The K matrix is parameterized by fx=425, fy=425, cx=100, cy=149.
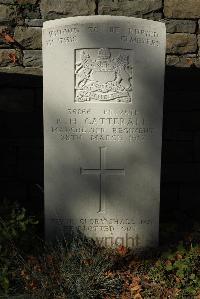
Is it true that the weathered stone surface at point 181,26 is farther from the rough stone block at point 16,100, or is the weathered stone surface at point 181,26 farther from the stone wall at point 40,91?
the rough stone block at point 16,100

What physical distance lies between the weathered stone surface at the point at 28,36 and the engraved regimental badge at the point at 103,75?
1.02 metres

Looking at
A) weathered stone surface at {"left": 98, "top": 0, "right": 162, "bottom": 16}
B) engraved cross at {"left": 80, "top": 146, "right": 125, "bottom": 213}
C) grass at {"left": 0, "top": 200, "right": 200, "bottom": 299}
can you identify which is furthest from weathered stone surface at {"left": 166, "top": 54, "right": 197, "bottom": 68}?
grass at {"left": 0, "top": 200, "right": 200, "bottom": 299}

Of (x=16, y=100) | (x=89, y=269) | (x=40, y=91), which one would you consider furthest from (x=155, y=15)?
(x=89, y=269)

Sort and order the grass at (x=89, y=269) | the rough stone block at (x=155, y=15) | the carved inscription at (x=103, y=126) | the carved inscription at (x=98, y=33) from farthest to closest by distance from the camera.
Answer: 1. the rough stone block at (x=155, y=15)
2. the carved inscription at (x=103, y=126)
3. the carved inscription at (x=98, y=33)
4. the grass at (x=89, y=269)

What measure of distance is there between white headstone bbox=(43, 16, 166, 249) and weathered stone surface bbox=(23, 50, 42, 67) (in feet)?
3.04

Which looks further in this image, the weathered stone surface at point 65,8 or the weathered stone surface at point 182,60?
the weathered stone surface at point 182,60

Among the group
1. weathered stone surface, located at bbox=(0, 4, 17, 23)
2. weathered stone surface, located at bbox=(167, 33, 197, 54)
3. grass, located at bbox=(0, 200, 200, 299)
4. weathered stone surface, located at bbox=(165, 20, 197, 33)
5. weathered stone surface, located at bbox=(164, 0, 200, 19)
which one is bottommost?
grass, located at bbox=(0, 200, 200, 299)

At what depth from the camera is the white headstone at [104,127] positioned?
9.93 ft

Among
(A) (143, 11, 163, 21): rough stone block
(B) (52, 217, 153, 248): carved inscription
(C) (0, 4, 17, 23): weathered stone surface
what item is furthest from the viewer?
(A) (143, 11, 163, 21): rough stone block

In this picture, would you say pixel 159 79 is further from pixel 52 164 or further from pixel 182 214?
pixel 182 214

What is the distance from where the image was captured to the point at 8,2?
3.84m

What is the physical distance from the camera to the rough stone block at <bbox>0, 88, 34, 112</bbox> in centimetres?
401

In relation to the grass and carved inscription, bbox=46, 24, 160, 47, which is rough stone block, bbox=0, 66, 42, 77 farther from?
the grass

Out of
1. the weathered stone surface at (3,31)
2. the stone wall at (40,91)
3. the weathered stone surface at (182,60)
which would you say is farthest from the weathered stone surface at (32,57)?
the weathered stone surface at (182,60)
